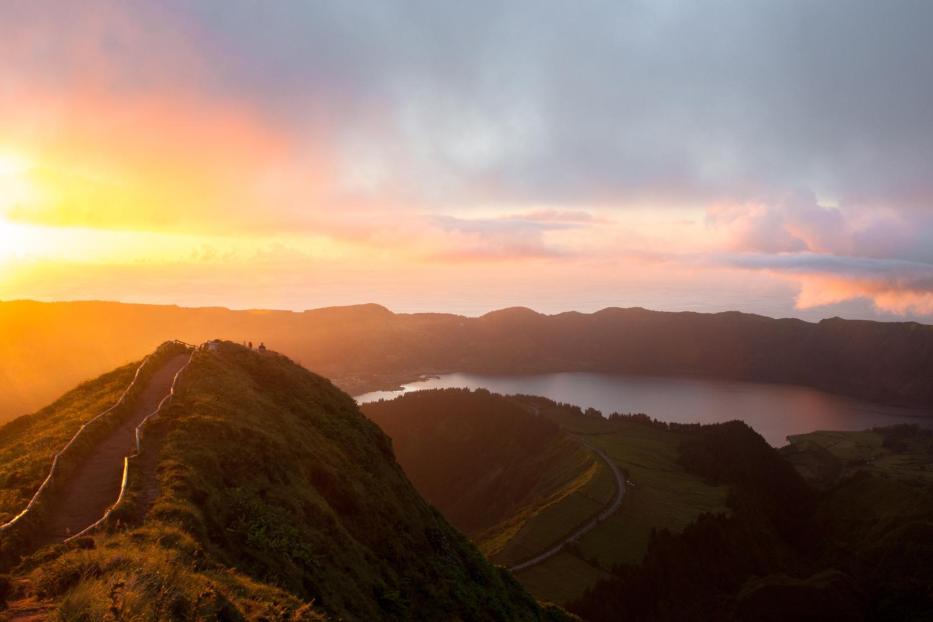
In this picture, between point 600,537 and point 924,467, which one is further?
point 924,467

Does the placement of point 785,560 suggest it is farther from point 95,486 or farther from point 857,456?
point 95,486

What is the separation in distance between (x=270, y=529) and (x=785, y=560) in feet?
304

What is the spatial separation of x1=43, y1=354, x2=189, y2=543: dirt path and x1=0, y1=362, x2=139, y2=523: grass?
1063mm

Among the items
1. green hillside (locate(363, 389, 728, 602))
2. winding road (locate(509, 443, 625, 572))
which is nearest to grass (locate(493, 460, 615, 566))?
green hillside (locate(363, 389, 728, 602))

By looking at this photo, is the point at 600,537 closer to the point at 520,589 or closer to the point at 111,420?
the point at 520,589

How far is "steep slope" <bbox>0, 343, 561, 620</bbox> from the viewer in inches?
502

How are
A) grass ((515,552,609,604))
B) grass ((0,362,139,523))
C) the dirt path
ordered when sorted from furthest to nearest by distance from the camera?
grass ((515,552,609,604)) < grass ((0,362,139,523)) < the dirt path

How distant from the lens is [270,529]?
17984 millimetres

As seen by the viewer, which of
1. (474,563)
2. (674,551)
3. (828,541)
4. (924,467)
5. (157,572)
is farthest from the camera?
(924,467)

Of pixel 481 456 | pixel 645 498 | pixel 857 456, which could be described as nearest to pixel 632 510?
pixel 645 498

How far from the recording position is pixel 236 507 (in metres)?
18.3

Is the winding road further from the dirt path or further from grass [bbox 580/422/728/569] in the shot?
the dirt path

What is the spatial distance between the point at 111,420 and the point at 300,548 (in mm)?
12315

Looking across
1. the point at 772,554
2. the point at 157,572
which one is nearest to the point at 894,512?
the point at 772,554
